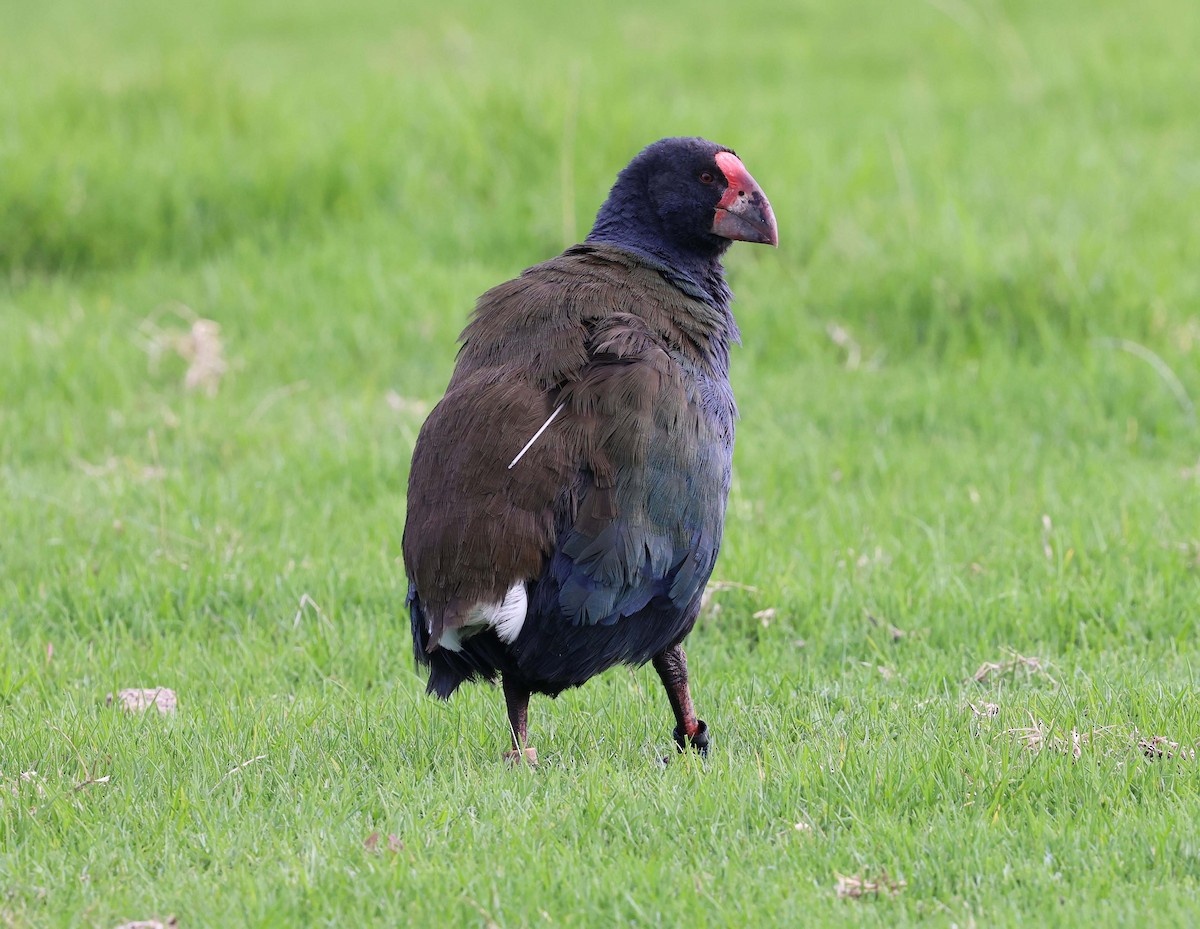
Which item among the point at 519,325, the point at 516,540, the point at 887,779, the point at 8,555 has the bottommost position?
the point at 8,555

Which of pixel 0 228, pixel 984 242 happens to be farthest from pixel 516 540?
pixel 0 228

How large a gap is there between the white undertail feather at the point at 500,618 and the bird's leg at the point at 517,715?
22cm

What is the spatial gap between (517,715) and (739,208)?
4.83ft

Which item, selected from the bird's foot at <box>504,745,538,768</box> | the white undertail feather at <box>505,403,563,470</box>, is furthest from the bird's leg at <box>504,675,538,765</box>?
the white undertail feather at <box>505,403,563,470</box>

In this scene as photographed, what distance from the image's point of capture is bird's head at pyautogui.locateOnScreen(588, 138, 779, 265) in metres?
4.05

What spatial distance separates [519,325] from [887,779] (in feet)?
4.48

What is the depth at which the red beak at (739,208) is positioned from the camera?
4.04 metres

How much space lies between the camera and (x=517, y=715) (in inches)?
141

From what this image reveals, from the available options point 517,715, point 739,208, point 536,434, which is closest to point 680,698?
point 517,715

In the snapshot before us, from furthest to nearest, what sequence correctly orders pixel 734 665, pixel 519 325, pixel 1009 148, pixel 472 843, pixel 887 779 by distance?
pixel 1009 148 → pixel 734 665 → pixel 519 325 → pixel 887 779 → pixel 472 843

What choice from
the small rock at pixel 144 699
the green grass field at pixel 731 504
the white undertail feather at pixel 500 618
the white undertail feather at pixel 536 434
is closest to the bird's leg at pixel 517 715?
the green grass field at pixel 731 504

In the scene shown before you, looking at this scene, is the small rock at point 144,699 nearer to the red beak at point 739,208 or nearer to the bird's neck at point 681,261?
the bird's neck at point 681,261

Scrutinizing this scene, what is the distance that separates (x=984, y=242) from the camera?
23.3 ft

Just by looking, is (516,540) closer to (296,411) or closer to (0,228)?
(296,411)
